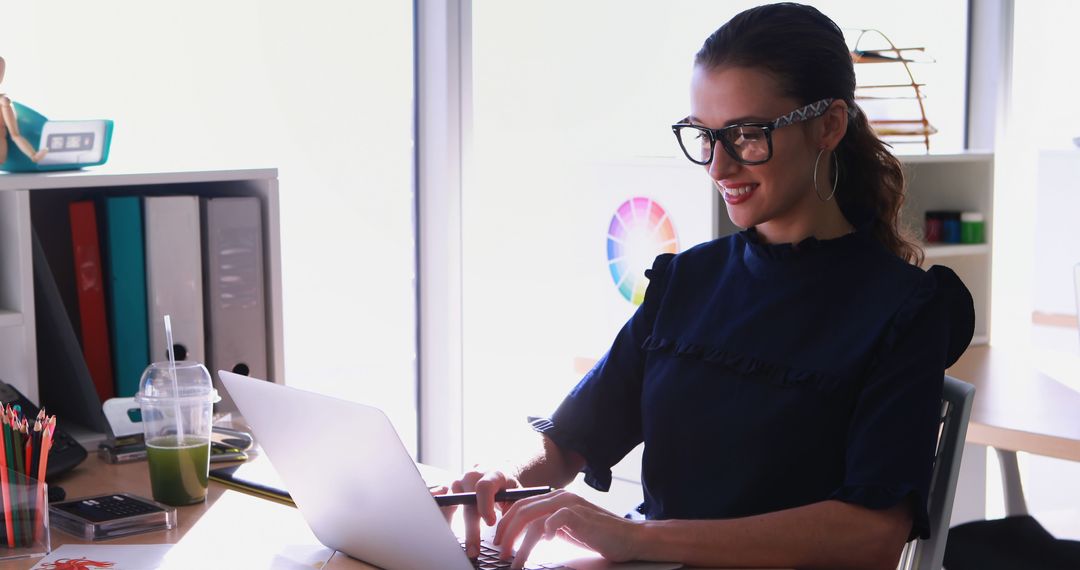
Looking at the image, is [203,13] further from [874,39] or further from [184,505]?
[874,39]

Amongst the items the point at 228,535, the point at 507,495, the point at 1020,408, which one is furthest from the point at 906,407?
the point at 1020,408

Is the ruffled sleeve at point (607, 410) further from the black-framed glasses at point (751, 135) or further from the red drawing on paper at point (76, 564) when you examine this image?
the red drawing on paper at point (76, 564)

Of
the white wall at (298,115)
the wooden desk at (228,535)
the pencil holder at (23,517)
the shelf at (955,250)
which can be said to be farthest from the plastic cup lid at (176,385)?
the shelf at (955,250)

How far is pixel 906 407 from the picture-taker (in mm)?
1246

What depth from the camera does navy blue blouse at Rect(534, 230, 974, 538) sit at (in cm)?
126

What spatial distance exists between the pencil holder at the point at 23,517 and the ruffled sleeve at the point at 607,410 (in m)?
0.60

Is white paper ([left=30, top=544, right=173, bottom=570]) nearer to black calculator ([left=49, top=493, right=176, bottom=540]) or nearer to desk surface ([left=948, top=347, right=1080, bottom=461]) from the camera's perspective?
black calculator ([left=49, top=493, right=176, bottom=540])

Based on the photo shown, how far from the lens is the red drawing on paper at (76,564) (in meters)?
1.18

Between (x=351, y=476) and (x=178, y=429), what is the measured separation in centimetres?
43

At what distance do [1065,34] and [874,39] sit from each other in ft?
1.78

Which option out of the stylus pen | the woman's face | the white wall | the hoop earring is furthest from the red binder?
the hoop earring

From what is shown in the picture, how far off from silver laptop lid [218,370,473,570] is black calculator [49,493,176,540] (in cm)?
18

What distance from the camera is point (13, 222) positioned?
1686 millimetres

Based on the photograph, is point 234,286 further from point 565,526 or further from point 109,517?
point 565,526
